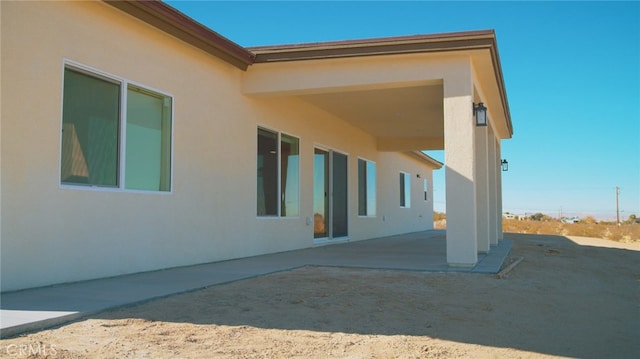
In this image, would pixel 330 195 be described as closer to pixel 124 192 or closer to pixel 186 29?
pixel 186 29

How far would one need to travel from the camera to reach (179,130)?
26.2 feet

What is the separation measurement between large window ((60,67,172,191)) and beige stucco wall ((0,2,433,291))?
157 millimetres

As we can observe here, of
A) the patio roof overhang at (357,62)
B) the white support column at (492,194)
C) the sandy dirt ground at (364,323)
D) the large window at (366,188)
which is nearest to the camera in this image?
the sandy dirt ground at (364,323)

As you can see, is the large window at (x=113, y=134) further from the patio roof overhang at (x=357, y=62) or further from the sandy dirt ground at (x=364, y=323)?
the sandy dirt ground at (x=364, y=323)

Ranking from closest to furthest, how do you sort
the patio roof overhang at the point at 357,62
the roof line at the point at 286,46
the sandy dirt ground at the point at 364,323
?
the sandy dirt ground at the point at 364,323
the roof line at the point at 286,46
the patio roof overhang at the point at 357,62

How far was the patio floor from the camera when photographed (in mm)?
4246

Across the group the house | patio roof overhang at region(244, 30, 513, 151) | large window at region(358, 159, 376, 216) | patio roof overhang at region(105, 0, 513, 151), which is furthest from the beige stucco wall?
large window at region(358, 159, 376, 216)

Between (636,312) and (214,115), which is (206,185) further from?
(636,312)

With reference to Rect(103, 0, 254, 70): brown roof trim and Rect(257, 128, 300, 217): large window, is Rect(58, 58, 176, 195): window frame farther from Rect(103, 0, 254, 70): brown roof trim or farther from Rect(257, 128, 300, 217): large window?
Rect(257, 128, 300, 217): large window

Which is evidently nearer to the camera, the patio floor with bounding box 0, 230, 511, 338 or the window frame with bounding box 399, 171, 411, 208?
the patio floor with bounding box 0, 230, 511, 338

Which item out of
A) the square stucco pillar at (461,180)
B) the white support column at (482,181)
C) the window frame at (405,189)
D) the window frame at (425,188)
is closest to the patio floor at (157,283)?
the square stucco pillar at (461,180)

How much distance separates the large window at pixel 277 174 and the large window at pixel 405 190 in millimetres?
10185

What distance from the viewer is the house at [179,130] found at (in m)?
5.63

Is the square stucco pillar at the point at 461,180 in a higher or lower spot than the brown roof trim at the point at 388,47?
lower
